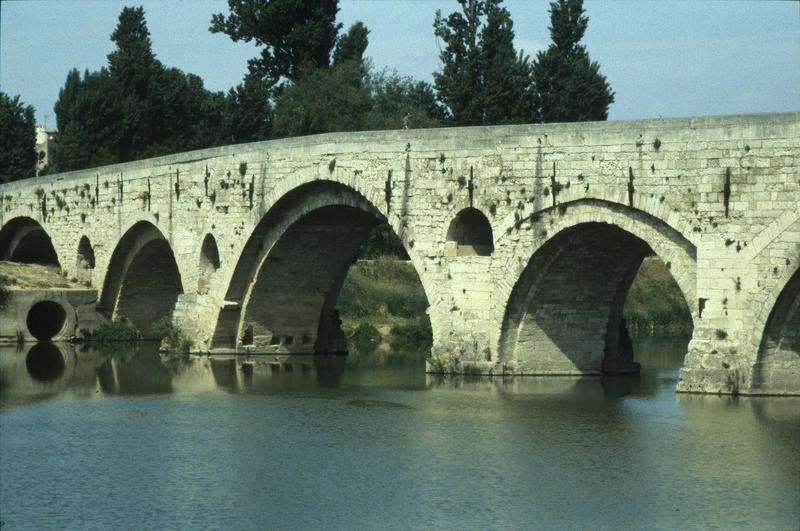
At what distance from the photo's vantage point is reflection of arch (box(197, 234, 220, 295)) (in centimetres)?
3562

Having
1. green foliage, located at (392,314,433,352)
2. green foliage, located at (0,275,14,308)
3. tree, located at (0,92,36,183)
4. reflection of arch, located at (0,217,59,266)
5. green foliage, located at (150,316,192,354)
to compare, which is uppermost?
tree, located at (0,92,36,183)

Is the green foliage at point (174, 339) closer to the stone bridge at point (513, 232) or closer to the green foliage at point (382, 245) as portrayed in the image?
the stone bridge at point (513, 232)

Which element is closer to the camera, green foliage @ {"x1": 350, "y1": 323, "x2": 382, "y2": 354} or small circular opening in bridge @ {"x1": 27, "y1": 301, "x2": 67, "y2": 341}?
green foliage @ {"x1": 350, "y1": 323, "x2": 382, "y2": 354}

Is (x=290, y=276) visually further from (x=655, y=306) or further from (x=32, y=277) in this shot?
(x=655, y=306)

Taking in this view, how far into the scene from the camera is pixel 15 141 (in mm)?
61688

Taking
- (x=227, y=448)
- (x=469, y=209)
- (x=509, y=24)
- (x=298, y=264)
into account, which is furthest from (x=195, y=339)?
(x=509, y=24)

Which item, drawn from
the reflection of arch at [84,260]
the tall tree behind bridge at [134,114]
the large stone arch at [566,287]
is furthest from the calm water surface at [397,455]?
the tall tree behind bridge at [134,114]

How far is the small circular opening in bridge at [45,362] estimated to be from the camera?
3148 centimetres

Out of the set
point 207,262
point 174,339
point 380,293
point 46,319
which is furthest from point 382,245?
point 174,339

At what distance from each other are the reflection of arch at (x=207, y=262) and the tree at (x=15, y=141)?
27.2 metres

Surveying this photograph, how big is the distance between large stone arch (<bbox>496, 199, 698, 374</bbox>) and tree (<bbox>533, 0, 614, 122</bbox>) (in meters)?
22.5

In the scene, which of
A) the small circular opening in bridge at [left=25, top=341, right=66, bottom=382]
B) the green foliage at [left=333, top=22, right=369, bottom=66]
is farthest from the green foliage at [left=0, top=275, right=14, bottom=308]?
the green foliage at [left=333, top=22, right=369, bottom=66]

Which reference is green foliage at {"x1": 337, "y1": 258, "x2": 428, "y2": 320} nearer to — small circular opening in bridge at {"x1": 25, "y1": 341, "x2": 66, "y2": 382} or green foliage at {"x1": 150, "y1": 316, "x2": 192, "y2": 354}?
green foliage at {"x1": 150, "y1": 316, "x2": 192, "y2": 354}

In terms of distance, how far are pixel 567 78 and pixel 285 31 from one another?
12.7 metres
